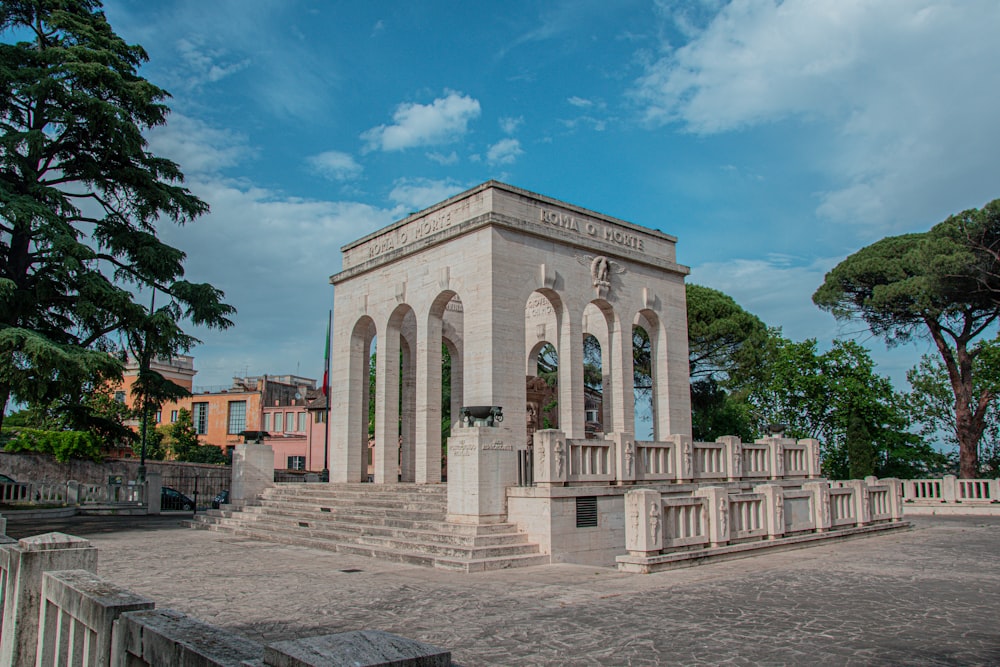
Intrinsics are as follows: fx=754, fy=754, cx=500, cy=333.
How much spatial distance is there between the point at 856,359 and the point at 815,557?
21155 millimetres

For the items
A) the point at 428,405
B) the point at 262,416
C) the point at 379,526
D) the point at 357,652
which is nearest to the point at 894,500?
the point at 428,405

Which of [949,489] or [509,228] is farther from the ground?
[509,228]

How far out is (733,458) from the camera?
16.6 metres

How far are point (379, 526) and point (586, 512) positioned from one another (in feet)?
13.3

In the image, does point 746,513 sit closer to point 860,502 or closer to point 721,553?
point 721,553

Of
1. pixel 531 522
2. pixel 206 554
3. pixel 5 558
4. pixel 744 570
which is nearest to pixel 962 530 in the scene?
pixel 744 570

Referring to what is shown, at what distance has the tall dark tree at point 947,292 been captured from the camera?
2789cm

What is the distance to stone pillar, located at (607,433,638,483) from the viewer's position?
14109mm

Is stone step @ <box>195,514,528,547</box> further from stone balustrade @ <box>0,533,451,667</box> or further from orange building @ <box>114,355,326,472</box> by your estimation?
orange building @ <box>114,355,326,472</box>

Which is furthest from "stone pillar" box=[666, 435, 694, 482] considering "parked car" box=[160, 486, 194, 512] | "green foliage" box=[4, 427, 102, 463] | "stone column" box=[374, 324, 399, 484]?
"green foliage" box=[4, 427, 102, 463]

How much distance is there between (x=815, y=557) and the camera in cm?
1195

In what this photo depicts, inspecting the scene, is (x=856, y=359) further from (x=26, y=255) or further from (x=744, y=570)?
(x=26, y=255)

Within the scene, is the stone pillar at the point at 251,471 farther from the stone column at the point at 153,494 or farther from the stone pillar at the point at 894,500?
the stone pillar at the point at 894,500

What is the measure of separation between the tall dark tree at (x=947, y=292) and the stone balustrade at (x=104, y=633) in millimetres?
30672
